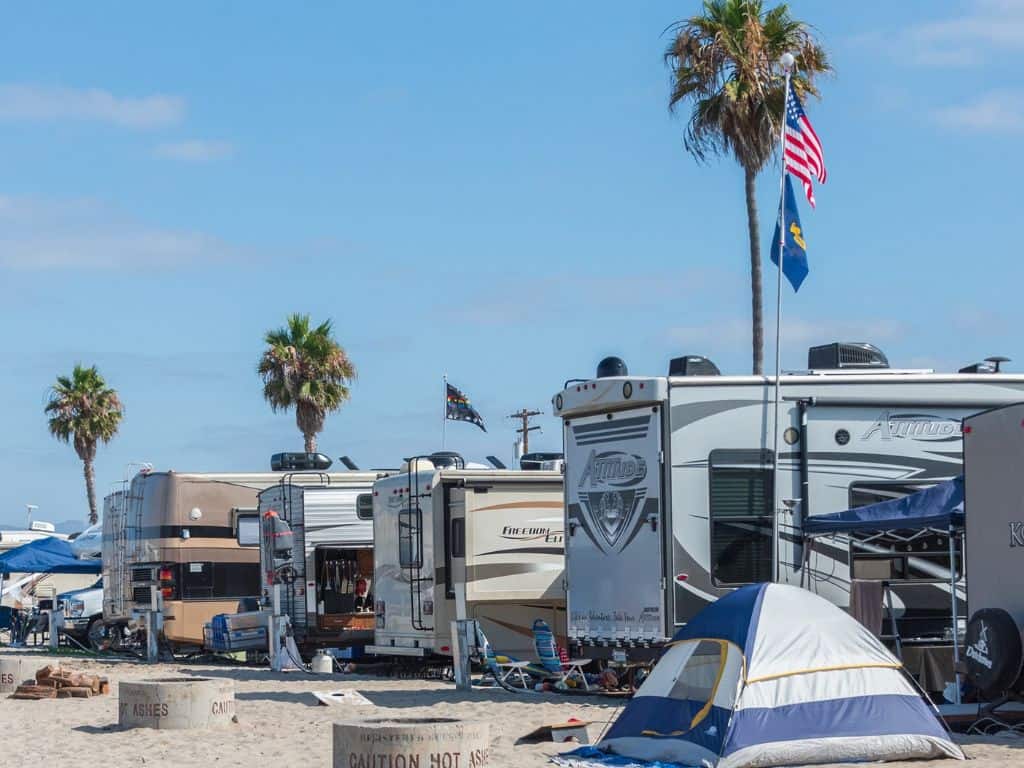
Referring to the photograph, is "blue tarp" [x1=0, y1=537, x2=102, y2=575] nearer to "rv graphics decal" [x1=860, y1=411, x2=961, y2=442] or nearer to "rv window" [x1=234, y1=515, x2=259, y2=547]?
"rv window" [x1=234, y1=515, x2=259, y2=547]

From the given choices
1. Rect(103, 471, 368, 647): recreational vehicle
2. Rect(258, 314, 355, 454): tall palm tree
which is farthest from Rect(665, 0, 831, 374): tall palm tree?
Rect(258, 314, 355, 454): tall palm tree

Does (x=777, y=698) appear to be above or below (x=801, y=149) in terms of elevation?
below

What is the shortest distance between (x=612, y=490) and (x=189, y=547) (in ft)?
33.2

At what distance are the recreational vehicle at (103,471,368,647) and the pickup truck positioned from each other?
8.59 ft

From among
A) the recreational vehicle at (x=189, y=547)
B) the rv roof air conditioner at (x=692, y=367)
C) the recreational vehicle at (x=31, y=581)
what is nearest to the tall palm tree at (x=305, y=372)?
the recreational vehicle at (x=31, y=581)

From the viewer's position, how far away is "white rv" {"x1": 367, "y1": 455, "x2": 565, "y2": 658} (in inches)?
733

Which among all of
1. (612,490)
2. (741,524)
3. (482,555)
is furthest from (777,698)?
(482,555)

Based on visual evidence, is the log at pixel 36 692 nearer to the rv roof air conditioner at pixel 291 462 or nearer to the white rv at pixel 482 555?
the white rv at pixel 482 555

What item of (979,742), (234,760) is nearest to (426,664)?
(234,760)

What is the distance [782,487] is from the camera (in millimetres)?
14891

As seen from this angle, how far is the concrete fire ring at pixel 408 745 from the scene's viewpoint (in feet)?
32.7

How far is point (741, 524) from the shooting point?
14.9m

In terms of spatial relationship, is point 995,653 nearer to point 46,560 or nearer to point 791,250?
point 791,250

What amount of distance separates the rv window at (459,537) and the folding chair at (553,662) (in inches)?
64.3
